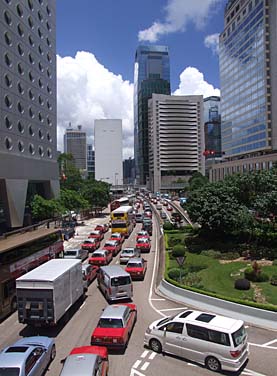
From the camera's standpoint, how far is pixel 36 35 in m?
63.0

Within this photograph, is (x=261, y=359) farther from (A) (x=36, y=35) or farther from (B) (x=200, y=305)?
(A) (x=36, y=35)

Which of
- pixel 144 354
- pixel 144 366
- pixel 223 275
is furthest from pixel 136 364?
pixel 223 275

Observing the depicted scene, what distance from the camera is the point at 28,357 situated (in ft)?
41.8

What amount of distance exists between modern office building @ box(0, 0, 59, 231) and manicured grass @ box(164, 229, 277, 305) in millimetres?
28660

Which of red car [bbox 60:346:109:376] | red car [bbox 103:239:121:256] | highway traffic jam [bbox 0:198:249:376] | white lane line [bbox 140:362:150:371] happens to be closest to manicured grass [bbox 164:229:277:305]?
red car [bbox 103:239:121:256]

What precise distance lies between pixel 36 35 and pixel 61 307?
5578cm

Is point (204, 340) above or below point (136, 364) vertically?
above

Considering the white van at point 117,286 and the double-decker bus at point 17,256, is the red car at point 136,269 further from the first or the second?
the double-decker bus at point 17,256

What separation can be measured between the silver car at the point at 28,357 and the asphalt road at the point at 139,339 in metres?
0.75

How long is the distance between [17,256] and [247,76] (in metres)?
107

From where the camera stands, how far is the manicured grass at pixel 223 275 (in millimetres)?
23344

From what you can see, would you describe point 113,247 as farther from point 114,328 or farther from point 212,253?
point 114,328

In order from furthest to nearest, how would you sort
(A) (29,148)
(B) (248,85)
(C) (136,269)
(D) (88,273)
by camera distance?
(B) (248,85), (A) (29,148), (C) (136,269), (D) (88,273)

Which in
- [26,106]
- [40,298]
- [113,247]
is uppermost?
[26,106]
